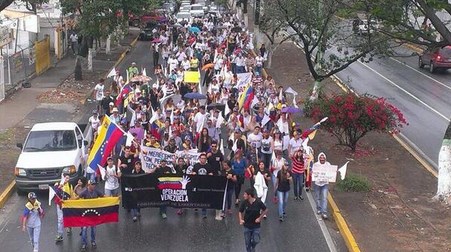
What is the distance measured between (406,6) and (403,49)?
97.2ft

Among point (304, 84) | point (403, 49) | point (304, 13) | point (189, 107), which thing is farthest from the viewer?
point (403, 49)

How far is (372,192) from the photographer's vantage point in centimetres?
1761

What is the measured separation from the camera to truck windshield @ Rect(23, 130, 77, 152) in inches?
711

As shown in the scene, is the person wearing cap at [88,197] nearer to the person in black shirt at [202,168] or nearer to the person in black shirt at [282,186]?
the person in black shirt at [202,168]

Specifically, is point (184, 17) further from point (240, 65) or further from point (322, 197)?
point (322, 197)

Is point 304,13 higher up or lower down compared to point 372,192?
higher up

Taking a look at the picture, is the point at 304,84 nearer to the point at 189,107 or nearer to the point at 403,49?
the point at 189,107

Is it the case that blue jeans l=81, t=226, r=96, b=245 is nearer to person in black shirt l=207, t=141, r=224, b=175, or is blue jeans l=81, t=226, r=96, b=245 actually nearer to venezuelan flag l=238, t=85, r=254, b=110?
person in black shirt l=207, t=141, r=224, b=175

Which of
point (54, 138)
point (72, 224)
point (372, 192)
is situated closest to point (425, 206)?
point (372, 192)

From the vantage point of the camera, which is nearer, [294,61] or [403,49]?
[294,61]

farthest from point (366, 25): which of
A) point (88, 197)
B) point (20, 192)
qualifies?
point (88, 197)

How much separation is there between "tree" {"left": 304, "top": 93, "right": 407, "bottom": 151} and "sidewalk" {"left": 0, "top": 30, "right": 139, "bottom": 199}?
9240 millimetres

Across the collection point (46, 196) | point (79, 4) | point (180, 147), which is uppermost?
point (79, 4)

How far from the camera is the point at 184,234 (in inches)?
572
